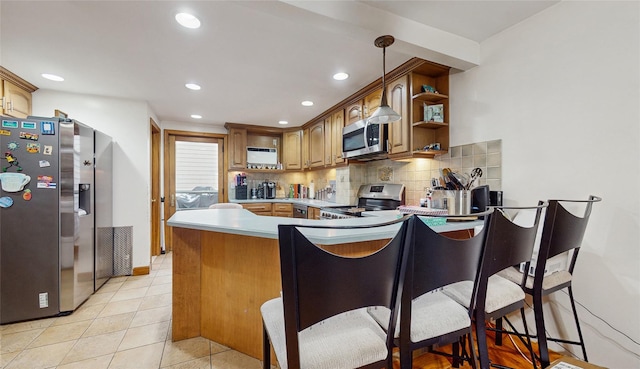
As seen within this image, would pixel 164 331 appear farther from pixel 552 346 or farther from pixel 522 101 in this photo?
pixel 522 101

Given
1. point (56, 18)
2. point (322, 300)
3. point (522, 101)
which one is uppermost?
point (56, 18)

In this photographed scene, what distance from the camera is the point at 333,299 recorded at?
0.77m

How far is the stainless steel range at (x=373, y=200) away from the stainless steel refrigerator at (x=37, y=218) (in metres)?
2.58

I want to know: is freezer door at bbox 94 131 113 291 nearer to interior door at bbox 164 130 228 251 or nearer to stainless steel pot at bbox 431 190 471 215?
interior door at bbox 164 130 228 251

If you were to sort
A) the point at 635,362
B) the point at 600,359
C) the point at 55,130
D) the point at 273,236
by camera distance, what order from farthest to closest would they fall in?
the point at 55,130 → the point at 600,359 → the point at 635,362 → the point at 273,236

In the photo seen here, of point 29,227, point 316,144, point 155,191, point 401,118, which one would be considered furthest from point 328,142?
point 29,227

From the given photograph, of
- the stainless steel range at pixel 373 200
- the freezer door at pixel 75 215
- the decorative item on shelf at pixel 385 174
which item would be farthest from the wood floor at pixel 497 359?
A: the freezer door at pixel 75 215

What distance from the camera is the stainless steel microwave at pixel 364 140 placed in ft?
8.86

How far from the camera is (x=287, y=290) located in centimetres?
73

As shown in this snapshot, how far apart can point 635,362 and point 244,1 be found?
2.85 m

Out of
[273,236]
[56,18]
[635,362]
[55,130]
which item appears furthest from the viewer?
[55,130]

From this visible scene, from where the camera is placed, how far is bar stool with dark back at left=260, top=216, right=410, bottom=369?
29.1 inches

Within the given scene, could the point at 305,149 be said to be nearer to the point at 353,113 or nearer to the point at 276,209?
the point at 276,209

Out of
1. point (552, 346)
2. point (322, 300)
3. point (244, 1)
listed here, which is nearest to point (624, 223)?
point (552, 346)
